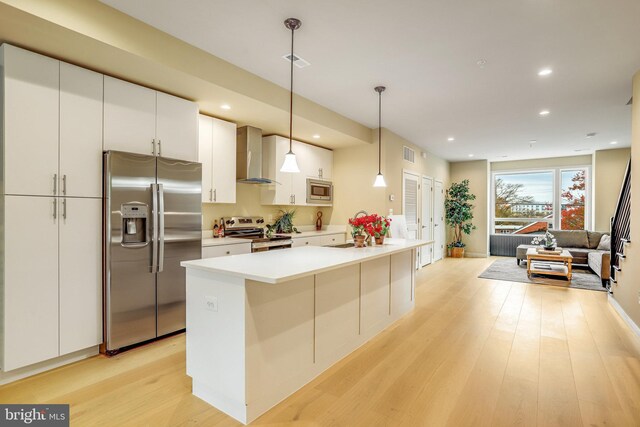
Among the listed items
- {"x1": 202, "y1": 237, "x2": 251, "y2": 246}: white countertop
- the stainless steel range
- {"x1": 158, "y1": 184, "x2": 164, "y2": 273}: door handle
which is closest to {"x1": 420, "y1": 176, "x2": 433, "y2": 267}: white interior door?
the stainless steel range

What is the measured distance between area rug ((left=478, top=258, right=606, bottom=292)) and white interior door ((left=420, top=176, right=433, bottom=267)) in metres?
1.27

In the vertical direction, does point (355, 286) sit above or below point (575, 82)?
below

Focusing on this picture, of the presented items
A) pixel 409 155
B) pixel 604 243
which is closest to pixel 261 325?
pixel 409 155

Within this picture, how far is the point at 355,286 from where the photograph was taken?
2943 millimetres

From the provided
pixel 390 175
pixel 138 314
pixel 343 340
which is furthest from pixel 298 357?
pixel 390 175

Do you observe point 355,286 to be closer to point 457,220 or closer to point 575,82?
point 575,82

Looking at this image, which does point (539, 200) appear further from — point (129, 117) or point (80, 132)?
point (80, 132)

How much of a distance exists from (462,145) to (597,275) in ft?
11.6

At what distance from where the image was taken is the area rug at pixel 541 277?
550 cm

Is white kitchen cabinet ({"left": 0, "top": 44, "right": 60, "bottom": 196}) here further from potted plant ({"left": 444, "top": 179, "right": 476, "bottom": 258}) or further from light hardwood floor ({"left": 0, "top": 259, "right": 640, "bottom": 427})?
potted plant ({"left": 444, "top": 179, "right": 476, "bottom": 258})

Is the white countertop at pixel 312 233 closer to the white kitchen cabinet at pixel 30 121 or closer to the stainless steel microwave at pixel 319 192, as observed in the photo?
the stainless steel microwave at pixel 319 192

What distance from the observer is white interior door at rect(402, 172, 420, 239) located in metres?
6.36

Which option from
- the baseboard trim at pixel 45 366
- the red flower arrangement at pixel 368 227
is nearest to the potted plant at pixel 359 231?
the red flower arrangement at pixel 368 227

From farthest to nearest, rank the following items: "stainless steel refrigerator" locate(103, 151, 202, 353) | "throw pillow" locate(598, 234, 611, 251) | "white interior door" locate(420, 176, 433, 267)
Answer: "white interior door" locate(420, 176, 433, 267)
"throw pillow" locate(598, 234, 611, 251)
"stainless steel refrigerator" locate(103, 151, 202, 353)
